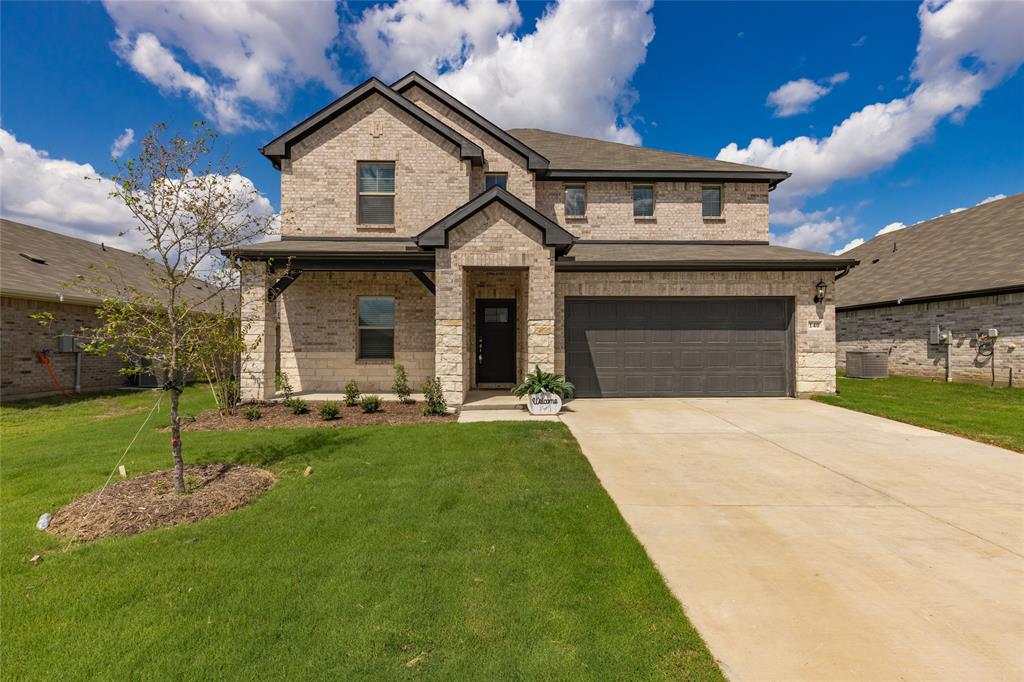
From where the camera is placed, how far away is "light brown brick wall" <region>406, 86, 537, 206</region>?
12820 millimetres

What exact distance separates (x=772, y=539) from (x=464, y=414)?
6.35 m

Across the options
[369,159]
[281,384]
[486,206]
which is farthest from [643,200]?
[281,384]

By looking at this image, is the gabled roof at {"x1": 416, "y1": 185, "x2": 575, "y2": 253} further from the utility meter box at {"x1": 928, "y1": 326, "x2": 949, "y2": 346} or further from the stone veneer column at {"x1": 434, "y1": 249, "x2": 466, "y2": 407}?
the utility meter box at {"x1": 928, "y1": 326, "x2": 949, "y2": 346}

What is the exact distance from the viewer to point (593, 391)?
442 inches

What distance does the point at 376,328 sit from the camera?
1185 centimetres

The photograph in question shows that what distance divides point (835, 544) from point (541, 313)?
22.1ft

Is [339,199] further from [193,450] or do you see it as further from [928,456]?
[928,456]

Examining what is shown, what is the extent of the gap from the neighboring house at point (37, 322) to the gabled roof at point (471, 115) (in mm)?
9132

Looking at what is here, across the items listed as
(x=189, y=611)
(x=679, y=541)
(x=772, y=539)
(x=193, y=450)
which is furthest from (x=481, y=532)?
(x=193, y=450)

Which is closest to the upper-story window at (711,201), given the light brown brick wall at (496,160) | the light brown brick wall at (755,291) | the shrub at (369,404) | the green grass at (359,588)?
the light brown brick wall at (755,291)

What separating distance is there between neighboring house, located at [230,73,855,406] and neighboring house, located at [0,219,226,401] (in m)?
4.46

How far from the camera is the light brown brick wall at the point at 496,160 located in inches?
505

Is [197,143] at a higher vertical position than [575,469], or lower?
higher

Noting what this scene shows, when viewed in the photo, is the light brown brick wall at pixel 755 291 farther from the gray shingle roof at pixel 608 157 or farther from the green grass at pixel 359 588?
the green grass at pixel 359 588
